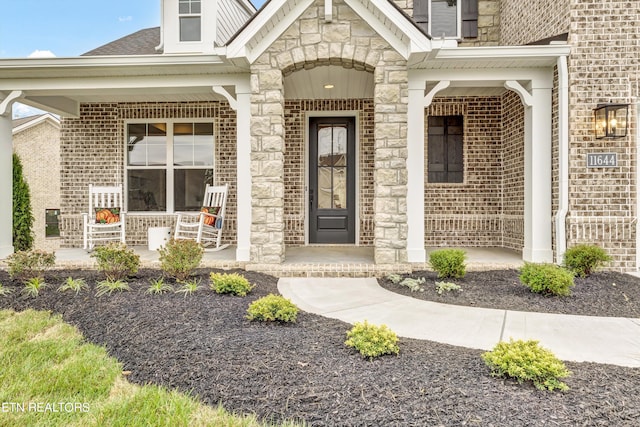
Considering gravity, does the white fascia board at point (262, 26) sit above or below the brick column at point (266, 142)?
above

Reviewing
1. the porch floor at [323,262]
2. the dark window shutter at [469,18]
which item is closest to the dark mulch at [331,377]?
the porch floor at [323,262]

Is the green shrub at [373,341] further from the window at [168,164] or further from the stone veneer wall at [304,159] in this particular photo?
the window at [168,164]

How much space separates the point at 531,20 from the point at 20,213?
914 cm

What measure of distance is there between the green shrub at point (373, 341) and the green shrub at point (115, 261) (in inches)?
115

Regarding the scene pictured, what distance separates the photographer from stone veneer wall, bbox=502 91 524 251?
631 cm

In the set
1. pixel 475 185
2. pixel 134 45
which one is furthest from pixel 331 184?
pixel 134 45

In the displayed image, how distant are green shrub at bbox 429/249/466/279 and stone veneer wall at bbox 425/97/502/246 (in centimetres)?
263

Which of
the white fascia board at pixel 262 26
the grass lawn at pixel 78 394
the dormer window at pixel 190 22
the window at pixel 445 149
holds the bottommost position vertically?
the grass lawn at pixel 78 394

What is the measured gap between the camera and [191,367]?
2.33m

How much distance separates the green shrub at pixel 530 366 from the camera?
2006mm

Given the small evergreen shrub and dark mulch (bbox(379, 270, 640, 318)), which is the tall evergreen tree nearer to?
dark mulch (bbox(379, 270, 640, 318))

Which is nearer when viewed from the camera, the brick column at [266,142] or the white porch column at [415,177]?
the brick column at [266,142]

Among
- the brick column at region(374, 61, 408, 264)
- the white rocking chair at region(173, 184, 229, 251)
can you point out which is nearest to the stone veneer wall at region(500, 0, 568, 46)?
the brick column at region(374, 61, 408, 264)

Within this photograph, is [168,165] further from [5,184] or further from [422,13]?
[422,13]
